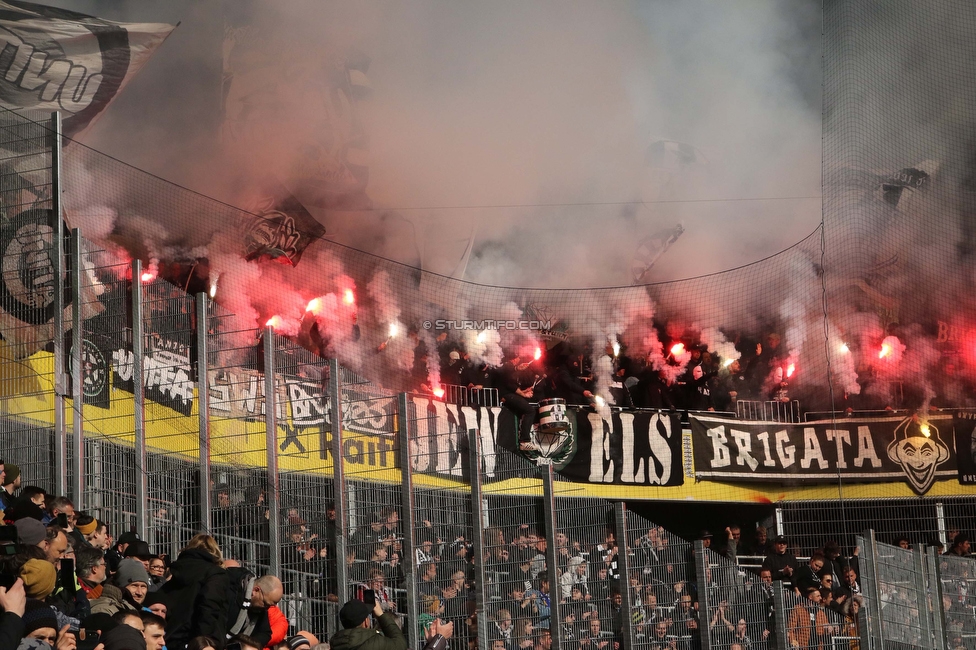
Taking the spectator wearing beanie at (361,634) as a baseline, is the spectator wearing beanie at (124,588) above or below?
above

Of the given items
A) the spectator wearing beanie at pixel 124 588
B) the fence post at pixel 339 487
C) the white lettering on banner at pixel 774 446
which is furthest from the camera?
the white lettering on banner at pixel 774 446

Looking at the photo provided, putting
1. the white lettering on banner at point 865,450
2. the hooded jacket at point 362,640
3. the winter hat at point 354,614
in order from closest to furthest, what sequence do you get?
the hooded jacket at point 362,640 < the winter hat at point 354,614 < the white lettering on banner at point 865,450

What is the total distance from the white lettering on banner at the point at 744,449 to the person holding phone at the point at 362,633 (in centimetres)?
944

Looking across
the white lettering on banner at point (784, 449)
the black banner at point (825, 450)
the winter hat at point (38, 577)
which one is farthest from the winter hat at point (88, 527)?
the white lettering on banner at point (784, 449)

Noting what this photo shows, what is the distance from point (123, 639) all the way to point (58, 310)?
13.9ft

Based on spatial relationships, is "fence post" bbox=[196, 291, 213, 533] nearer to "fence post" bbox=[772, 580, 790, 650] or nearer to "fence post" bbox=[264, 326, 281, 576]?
"fence post" bbox=[264, 326, 281, 576]

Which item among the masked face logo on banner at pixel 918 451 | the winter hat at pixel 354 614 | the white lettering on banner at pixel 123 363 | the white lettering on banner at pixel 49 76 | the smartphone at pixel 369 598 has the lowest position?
the winter hat at pixel 354 614

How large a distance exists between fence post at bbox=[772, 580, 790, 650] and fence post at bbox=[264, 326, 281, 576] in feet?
11.3

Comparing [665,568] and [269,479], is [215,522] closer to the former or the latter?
[269,479]

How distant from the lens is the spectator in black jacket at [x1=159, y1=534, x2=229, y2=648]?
5.51 metres

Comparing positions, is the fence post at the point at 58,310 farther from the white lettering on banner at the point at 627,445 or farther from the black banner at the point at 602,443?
the white lettering on banner at the point at 627,445

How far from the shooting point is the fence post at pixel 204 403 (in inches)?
310

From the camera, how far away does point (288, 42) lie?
1902cm

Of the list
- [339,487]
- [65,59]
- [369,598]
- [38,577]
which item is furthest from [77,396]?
[65,59]
